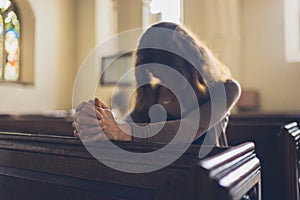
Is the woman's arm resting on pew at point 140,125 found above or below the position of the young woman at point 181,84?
below

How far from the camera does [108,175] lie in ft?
2.60

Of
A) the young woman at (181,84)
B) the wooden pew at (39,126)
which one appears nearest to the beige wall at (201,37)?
the wooden pew at (39,126)

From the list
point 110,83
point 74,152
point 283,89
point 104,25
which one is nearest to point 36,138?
point 74,152

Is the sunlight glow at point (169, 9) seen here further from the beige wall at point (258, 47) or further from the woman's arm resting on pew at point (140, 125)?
the woman's arm resting on pew at point (140, 125)

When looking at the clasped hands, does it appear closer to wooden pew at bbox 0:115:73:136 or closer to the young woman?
the young woman

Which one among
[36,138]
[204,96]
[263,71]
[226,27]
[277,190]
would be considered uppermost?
[226,27]

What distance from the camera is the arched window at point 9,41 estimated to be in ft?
18.5

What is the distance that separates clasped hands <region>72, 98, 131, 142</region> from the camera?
0.89 metres

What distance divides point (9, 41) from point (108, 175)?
5.56m

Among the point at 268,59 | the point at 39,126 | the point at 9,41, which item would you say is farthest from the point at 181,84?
the point at 9,41

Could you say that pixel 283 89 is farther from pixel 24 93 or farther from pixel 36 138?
pixel 36 138

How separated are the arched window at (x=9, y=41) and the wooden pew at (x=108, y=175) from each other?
197 inches

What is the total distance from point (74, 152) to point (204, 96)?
0.64 metres

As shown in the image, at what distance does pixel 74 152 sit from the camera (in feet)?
2.77
